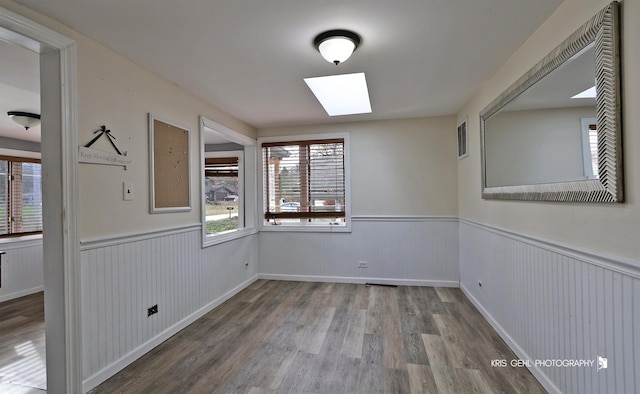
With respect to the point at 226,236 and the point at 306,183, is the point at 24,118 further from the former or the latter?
the point at 306,183

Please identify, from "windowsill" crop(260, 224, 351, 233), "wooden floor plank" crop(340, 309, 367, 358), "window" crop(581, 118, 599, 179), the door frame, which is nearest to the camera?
"window" crop(581, 118, 599, 179)

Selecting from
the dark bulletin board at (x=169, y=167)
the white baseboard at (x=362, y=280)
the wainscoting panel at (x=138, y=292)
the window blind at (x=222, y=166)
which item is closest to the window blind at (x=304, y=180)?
the window blind at (x=222, y=166)

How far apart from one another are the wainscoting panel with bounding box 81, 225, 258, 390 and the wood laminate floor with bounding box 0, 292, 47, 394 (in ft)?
1.55

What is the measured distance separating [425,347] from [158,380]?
6.97 feet

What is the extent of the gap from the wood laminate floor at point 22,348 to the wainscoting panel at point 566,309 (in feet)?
11.2

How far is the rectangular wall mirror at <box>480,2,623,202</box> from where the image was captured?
4.48 feet

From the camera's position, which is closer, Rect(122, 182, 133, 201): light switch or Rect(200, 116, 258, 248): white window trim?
Rect(122, 182, 133, 201): light switch

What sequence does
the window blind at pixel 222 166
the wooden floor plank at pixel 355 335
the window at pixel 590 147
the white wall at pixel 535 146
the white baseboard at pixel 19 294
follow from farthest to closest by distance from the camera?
the window blind at pixel 222 166
the white baseboard at pixel 19 294
the wooden floor plank at pixel 355 335
the white wall at pixel 535 146
the window at pixel 590 147

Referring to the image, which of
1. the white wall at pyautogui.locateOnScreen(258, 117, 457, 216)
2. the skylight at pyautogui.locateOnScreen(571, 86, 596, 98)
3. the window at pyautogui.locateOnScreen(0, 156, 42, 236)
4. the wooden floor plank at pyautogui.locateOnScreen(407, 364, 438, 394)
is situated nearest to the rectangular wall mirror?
the skylight at pyautogui.locateOnScreen(571, 86, 596, 98)

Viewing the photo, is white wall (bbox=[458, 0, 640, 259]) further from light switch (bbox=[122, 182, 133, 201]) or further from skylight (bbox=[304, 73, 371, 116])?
light switch (bbox=[122, 182, 133, 201])

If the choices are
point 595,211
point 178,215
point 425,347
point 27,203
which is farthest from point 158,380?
point 27,203

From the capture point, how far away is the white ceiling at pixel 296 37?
1.72m

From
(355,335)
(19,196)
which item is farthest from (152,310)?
(19,196)

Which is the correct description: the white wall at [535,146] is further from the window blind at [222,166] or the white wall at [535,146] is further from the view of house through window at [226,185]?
the window blind at [222,166]
